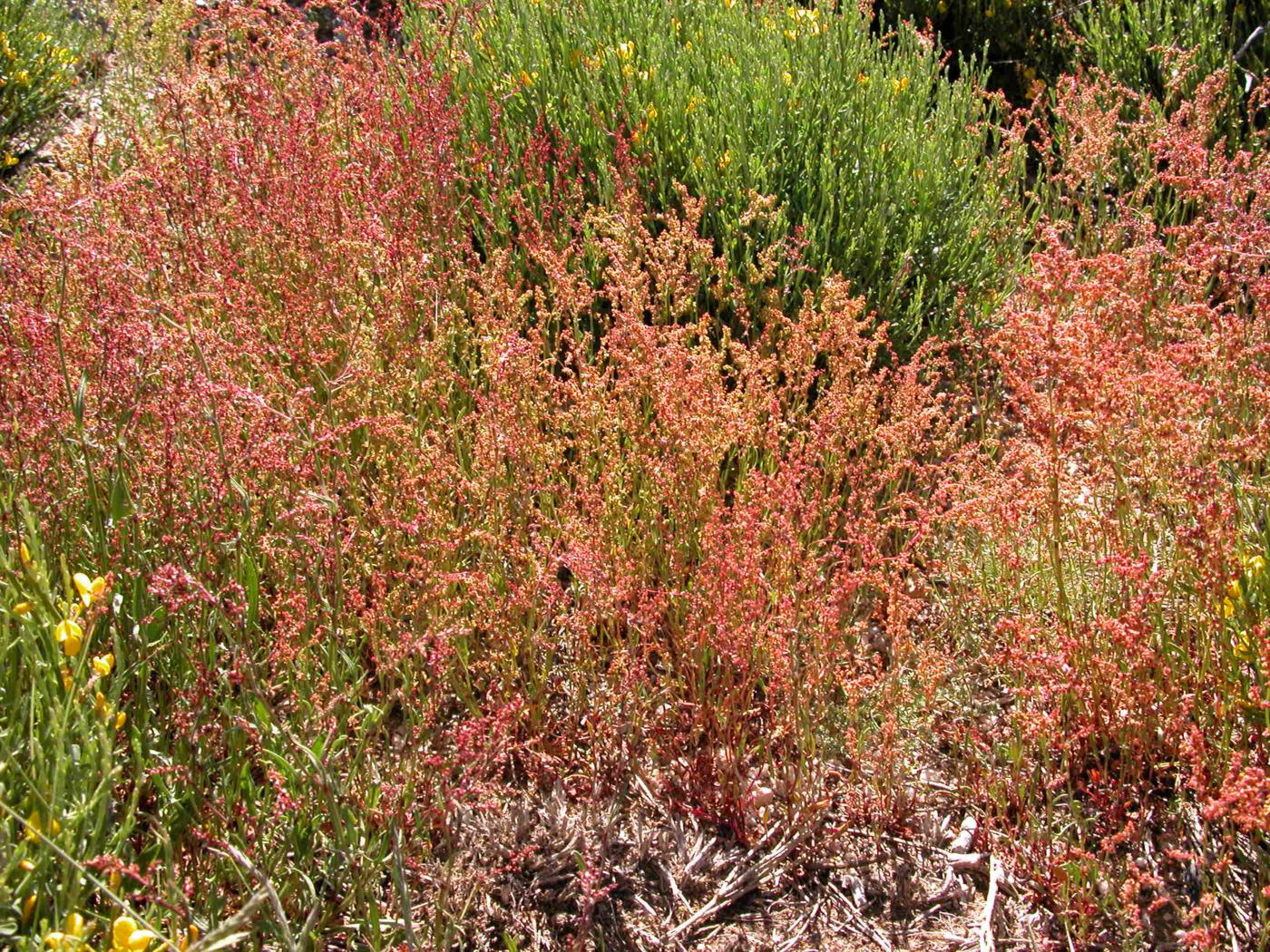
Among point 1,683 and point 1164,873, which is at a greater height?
point 1,683

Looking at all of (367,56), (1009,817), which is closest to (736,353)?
(1009,817)

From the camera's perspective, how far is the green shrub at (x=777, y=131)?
370 cm

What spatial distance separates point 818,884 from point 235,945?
45.4 inches

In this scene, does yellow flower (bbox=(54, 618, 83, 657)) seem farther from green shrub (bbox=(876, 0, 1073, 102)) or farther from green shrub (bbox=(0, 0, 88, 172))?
green shrub (bbox=(876, 0, 1073, 102))

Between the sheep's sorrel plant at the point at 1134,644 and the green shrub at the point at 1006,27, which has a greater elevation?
the green shrub at the point at 1006,27

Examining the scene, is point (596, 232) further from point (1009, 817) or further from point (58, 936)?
point (58, 936)

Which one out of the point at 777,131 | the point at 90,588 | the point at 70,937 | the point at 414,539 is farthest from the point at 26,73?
the point at 70,937

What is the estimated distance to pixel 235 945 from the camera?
1.99 m

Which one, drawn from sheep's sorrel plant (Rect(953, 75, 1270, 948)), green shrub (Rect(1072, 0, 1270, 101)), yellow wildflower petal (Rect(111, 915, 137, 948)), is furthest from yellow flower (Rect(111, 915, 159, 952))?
green shrub (Rect(1072, 0, 1270, 101))

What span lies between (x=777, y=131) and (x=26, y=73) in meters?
3.71

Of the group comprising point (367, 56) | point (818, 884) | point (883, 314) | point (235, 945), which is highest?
point (367, 56)

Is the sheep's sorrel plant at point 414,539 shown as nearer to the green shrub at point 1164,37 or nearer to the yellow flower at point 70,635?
the yellow flower at point 70,635

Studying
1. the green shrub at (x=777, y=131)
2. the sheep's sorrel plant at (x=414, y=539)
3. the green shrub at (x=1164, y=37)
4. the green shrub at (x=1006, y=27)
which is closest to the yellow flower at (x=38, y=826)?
the sheep's sorrel plant at (x=414, y=539)

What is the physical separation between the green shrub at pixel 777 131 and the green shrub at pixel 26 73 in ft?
7.52
